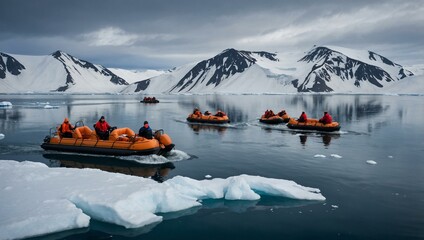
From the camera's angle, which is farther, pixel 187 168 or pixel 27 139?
pixel 27 139

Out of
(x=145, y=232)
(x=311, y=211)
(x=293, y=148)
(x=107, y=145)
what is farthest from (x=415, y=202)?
(x=107, y=145)

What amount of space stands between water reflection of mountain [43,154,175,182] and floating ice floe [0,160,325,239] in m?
2.58

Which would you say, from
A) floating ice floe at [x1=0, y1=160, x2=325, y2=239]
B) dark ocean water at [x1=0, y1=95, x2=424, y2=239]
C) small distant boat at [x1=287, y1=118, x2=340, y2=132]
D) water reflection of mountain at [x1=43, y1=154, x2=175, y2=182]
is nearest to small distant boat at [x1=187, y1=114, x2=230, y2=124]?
dark ocean water at [x1=0, y1=95, x2=424, y2=239]

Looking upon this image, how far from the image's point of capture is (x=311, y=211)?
1260 cm

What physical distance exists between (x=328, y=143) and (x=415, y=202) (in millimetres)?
13824

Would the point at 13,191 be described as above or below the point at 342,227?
above

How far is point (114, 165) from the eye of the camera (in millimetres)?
19719

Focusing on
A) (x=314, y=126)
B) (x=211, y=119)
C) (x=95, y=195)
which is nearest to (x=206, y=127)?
(x=211, y=119)

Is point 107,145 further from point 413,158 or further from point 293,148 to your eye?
point 413,158

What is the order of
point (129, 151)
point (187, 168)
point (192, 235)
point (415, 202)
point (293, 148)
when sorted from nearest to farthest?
1. point (192, 235)
2. point (415, 202)
3. point (187, 168)
4. point (129, 151)
5. point (293, 148)

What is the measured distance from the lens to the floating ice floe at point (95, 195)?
35.5 ft

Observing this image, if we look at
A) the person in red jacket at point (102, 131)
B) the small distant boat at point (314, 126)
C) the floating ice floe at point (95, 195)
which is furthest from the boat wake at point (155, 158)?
the small distant boat at point (314, 126)

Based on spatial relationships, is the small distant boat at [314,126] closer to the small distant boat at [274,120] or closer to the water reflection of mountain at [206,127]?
the small distant boat at [274,120]

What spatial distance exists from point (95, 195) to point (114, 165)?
7254 mm
